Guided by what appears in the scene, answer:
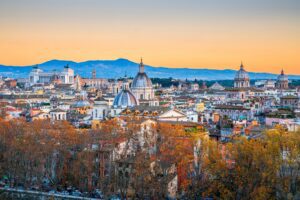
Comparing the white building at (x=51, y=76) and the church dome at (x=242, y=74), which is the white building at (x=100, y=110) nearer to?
the church dome at (x=242, y=74)

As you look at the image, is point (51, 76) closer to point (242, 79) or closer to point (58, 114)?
point (242, 79)

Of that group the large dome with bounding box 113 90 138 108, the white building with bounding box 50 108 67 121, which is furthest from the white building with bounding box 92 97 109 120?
the white building with bounding box 50 108 67 121

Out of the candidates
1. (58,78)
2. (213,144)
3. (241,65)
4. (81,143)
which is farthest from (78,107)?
(58,78)

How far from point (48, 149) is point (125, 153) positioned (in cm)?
434

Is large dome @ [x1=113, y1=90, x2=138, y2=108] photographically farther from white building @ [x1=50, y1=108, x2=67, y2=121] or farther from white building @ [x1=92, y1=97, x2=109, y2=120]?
white building @ [x1=50, y1=108, x2=67, y2=121]

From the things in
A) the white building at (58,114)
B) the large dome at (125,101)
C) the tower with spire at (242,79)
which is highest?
the tower with spire at (242,79)

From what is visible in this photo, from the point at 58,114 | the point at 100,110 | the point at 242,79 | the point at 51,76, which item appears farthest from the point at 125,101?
the point at 51,76

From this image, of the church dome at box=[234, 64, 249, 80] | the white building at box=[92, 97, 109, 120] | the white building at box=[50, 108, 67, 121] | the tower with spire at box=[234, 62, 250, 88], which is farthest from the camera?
the church dome at box=[234, 64, 249, 80]

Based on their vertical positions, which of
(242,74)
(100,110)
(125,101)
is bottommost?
(100,110)

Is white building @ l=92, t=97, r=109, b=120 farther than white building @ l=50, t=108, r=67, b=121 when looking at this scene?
Yes

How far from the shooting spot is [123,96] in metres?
51.8

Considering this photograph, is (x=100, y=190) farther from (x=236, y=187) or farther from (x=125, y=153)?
(x=236, y=187)

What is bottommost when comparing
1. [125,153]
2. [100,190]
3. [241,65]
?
[100,190]

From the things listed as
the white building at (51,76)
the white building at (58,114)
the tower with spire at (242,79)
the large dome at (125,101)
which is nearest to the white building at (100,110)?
the large dome at (125,101)
